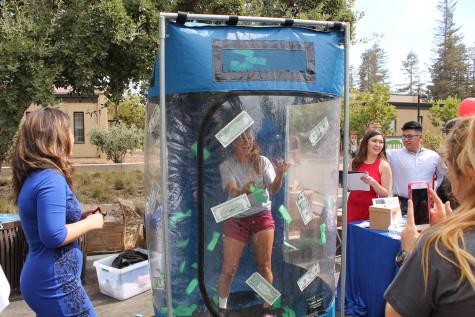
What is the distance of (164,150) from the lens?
2.17 metres

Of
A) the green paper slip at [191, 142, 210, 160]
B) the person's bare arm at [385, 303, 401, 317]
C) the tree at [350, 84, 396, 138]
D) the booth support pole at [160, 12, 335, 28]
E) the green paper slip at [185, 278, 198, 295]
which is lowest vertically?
the green paper slip at [185, 278, 198, 295]

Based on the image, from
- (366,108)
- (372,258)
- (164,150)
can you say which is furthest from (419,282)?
(366,108)

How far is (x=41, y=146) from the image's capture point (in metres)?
1.92

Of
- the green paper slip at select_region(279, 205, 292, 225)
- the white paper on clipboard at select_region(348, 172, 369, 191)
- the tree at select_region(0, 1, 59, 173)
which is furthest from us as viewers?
the tree at select_region(0, 1, 59, 173)

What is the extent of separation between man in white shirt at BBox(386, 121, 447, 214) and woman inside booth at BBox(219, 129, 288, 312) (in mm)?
2172

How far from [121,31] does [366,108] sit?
65.5 ft

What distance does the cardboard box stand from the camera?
3.42 metres

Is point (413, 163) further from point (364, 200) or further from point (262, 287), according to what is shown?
point (262, 287)

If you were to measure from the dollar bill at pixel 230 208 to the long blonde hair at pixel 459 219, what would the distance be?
4.39 feet

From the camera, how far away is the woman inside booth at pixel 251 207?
241 cm

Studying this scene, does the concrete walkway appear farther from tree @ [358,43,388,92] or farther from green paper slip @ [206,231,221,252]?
tree @ [358,43,388,92]

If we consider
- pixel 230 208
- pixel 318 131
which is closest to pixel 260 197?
pixel 230 208

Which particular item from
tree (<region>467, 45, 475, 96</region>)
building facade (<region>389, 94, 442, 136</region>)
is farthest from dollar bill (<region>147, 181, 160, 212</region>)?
tree (<region>467, 45, 475, 96</region>)

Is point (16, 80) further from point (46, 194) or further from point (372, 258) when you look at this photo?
point (372, 258)
